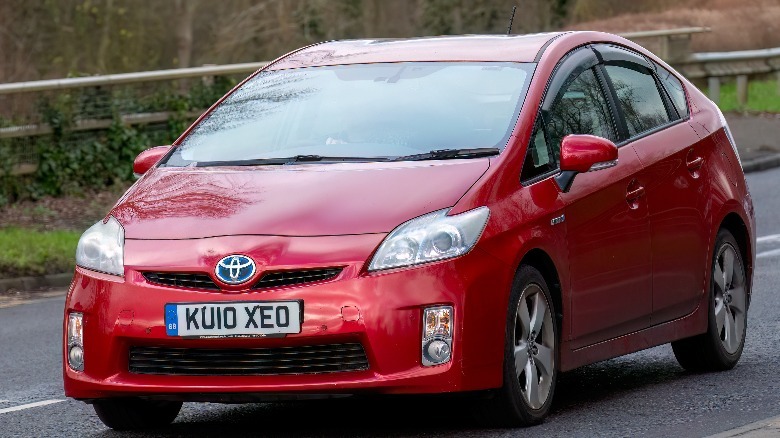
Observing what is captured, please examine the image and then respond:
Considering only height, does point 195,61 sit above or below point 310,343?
below

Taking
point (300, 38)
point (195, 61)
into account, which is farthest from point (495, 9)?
point (195, 61)

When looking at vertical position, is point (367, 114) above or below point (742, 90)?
above

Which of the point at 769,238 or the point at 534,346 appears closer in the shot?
the point at 534,346

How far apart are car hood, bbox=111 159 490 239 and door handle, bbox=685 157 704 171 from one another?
5.78ft

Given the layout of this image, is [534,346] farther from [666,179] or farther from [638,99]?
[638,99]

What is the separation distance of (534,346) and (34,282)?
837 centimetres

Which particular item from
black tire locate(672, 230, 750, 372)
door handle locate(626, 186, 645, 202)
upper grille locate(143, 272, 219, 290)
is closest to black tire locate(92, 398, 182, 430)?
upper grille locate(143, 272, 219, 290)

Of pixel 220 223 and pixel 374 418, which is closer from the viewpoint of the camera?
pixel 220 223

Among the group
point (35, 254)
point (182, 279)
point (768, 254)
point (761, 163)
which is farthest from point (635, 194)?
point (761, 163)

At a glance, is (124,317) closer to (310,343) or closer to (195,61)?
(310,343)

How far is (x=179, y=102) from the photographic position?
74.3 feet

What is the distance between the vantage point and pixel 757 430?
20.8 feet

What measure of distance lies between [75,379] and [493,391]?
1574 millimetres

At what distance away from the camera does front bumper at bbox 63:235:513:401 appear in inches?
253
